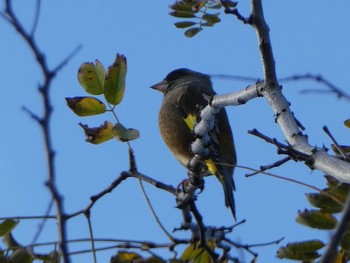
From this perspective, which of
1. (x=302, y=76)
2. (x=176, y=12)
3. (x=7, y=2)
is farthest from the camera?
(x=176, y=12)

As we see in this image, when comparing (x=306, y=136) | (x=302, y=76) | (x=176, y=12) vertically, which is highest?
(x=176, y=12)

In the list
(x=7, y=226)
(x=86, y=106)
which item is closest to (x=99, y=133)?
(x=86, y=106)

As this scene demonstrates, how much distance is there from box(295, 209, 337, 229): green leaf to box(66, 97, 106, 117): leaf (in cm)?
95

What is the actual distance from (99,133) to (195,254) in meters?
0.66

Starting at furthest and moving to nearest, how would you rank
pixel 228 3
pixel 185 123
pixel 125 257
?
pixel 185 123 → pixel 228 3 → pixel 125 257

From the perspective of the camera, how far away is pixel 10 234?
3297 millimetres

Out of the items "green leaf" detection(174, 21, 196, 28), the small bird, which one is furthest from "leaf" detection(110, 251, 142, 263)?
the small bird

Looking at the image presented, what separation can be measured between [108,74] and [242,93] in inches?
22.4

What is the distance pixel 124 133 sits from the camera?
3.22 metres

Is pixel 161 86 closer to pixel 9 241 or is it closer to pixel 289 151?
pixel 9 241

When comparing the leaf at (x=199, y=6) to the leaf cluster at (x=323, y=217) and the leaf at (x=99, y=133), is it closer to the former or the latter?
the leaf at (x=99, y=133)

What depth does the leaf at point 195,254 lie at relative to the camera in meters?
3.14

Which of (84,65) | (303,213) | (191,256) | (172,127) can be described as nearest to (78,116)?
(84,65)

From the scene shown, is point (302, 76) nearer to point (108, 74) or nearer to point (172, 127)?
point (108, 74)
